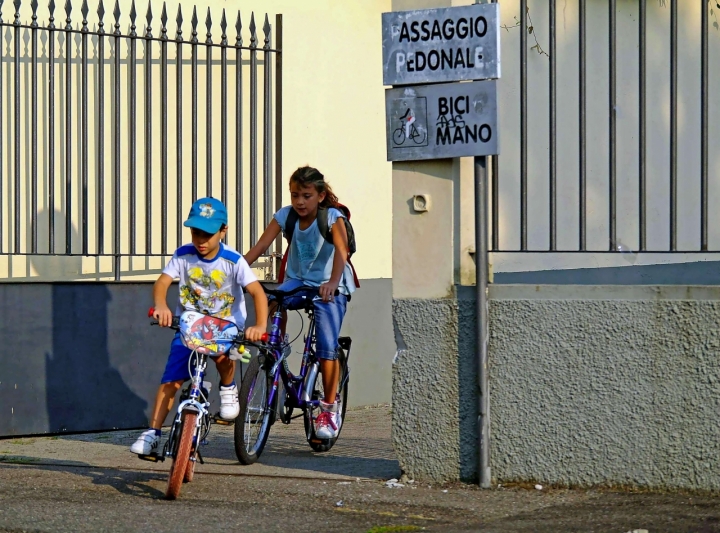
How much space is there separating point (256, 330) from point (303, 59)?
405 centimetres

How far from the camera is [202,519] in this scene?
5078 millimetres

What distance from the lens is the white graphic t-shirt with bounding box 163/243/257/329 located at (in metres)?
5.80

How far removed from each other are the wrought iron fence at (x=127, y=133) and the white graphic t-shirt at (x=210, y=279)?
91.8 inches

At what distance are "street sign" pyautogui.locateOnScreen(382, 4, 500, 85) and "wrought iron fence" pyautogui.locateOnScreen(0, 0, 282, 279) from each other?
9.33ft

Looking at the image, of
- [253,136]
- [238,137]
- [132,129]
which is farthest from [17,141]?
[253,136]

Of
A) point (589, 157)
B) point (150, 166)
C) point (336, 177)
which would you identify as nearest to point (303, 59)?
point (336, 177)

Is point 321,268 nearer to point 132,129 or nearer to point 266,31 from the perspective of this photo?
point 132,129

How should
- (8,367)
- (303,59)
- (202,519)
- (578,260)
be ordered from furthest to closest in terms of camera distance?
(303,59)
(8,367)
(578,260)
(202,519)

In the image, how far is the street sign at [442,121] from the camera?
18.4ft

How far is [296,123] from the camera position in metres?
9.08

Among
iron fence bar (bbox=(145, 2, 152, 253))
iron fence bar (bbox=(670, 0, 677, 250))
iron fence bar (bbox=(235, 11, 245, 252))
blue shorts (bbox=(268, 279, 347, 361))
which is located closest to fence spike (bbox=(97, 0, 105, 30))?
iron fence bar (bbox=(145, 2, 152, 253))

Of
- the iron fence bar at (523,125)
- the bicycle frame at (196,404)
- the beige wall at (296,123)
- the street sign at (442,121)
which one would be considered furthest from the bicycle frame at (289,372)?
the beige wall at (296,123)

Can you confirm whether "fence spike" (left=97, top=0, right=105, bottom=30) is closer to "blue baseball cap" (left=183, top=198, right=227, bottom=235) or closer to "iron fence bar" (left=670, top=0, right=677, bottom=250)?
"blue baseball cap" (left=183, top=198, right=227, bottom=235)

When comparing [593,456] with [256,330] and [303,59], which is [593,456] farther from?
[303,59]
